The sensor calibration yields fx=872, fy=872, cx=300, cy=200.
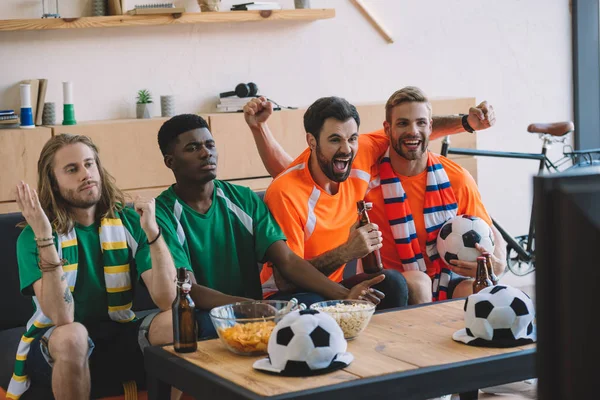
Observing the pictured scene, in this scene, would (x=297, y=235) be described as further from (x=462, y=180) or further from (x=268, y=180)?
(x=268, y=180)

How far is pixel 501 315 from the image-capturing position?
6.48 feet

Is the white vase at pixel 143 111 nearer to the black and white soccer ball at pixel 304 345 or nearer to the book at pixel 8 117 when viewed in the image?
the book at pixel 8 117

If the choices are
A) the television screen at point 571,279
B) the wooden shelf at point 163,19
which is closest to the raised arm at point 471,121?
the wooden shelf at point 163,19

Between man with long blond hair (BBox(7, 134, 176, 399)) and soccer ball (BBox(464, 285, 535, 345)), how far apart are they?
37.4 inches

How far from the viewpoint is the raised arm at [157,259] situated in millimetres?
2551

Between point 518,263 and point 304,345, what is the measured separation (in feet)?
12.4

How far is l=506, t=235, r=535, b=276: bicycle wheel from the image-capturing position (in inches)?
206

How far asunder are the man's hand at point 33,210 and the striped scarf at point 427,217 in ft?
4.11

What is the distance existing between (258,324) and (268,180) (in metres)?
2.54

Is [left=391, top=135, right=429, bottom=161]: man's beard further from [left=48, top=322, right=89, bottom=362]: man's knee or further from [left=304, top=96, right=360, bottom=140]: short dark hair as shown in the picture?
[left=48, top=322, right=89, bottom=362]: man's knee

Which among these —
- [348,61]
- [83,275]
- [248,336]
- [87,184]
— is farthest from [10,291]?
[348,61]

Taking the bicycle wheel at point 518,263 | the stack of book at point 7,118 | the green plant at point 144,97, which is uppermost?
the green plant at point 144,97

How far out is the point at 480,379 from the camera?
74.9 inches

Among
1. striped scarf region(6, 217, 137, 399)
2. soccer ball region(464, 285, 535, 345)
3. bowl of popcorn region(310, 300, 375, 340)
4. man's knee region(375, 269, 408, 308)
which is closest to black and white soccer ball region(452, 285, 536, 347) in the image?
soccer ball region(464, 285, 535, 345)
